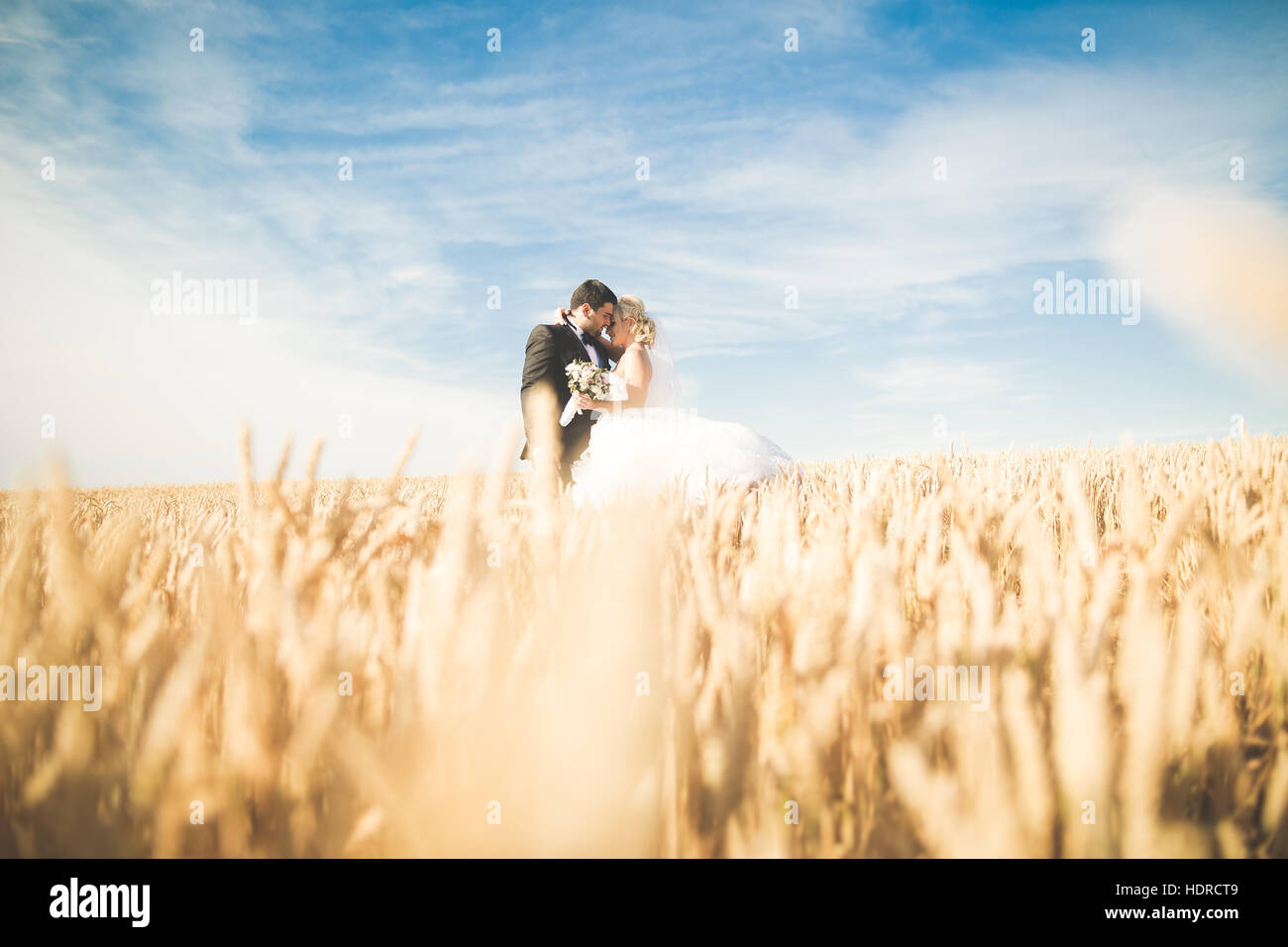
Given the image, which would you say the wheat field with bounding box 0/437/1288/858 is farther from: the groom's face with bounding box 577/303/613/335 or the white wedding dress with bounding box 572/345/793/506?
the groom's face with bounding box 577/303/613/335

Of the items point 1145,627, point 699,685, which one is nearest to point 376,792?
point 699,685

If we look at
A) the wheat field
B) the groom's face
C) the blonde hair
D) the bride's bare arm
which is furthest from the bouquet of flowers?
the wheat field

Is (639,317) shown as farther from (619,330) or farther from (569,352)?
(569,352)

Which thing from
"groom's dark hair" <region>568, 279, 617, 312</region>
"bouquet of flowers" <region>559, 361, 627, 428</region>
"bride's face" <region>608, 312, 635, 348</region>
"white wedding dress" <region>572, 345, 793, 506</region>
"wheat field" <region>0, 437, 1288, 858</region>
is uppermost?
"groom's dark hair" <region>568, 279, 617, 312</region>

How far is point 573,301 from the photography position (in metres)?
7.61

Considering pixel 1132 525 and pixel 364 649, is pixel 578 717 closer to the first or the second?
pixel 364 649

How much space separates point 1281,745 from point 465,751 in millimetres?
1111

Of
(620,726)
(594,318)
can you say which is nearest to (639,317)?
(594,318)

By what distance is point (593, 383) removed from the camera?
21.8 feet

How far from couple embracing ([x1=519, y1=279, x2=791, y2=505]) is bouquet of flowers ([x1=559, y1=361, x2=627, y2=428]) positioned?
75mm

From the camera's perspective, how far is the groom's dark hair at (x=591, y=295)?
749cm

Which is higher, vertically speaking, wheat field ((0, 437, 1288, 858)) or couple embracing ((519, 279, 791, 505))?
couple embracing ((519, 279, 791, 505))

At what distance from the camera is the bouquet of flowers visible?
6.60 meters

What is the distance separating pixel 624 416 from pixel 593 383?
0.91 meters
